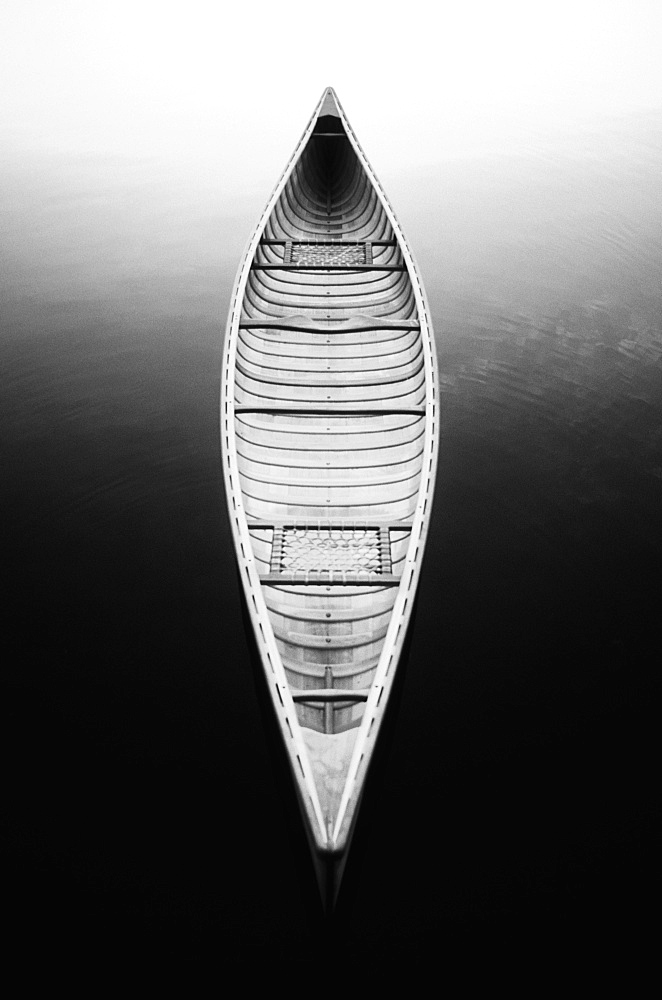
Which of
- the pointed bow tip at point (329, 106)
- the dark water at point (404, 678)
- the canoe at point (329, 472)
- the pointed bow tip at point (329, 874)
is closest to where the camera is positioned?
the pointed bow tip at point (329, 874)

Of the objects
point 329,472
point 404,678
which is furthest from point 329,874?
point 329,472

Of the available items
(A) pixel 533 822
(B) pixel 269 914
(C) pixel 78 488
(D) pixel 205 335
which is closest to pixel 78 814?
(B) pixel 269 914

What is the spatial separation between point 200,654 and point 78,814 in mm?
2528

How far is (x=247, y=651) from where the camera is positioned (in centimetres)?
981

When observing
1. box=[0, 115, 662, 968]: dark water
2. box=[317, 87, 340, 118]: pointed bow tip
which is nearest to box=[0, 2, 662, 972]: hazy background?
box=[0, 115, 662, 968]: dark water

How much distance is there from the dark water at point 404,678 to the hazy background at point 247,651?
0.12 ft

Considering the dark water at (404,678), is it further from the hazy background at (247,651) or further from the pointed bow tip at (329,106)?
the pointed bow tip at (329,106)

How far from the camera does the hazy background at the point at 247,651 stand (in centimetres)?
722

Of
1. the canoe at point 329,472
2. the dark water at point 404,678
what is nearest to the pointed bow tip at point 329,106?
the canoe at point 329,472

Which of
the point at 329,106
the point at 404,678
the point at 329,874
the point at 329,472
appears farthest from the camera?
the point at 329,106

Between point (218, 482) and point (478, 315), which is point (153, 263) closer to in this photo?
point (478, 315)

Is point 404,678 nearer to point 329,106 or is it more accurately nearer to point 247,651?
point 247,651

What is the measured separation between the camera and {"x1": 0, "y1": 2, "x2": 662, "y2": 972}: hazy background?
722 centimetres

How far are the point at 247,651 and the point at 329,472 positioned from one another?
2681 millimetres
